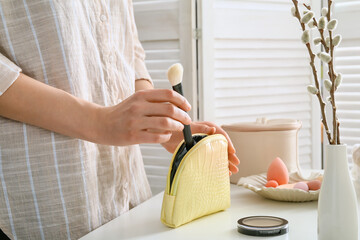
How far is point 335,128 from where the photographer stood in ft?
2.43

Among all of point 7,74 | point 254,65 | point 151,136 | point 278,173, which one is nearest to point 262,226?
point 151,136

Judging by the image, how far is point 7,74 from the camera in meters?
0.79

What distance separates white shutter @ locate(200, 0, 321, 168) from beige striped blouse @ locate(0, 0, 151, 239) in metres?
1.13

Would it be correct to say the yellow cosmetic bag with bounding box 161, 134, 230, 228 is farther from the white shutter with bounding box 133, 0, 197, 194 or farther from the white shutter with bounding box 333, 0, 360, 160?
the white shutter with bounding box 333, 0, 360, 160

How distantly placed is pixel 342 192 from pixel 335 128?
99mm

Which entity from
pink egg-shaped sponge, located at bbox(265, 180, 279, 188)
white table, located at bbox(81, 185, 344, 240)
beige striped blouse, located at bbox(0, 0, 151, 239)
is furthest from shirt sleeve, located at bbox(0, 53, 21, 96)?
pink egg-shaped sponge, located at bbox(265, 180, 279, 188)

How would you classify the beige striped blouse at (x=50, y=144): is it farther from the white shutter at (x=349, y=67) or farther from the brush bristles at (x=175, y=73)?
the white shutter at (x=349, y=67)

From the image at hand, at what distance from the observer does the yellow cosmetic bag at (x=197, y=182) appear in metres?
0.89

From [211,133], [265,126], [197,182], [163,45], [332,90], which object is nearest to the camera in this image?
[332,90]

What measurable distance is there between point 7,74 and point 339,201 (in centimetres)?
55

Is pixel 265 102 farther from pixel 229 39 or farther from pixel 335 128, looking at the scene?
pixel 335 128

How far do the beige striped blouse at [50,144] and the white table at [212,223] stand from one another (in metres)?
0.06

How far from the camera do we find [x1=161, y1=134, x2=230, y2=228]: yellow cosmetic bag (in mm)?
893

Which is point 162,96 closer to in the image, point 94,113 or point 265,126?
point 94,113
